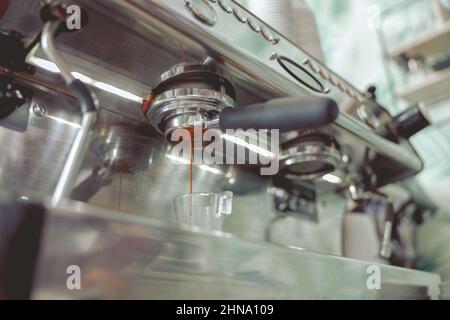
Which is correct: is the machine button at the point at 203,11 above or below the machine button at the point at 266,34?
below

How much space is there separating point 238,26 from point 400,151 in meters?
0.46

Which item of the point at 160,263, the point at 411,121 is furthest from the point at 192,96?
the point at 411,121

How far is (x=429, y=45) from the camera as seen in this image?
1380 mm

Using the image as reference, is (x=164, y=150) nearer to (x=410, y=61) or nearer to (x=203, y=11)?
(x=203, y=11)

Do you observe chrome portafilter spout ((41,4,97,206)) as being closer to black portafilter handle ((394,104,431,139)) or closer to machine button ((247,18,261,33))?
machine button ((247,18,261,33))

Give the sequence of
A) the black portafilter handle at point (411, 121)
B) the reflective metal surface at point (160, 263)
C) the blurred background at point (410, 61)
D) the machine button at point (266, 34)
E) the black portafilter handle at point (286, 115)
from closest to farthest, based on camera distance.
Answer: the reflective metal surface at point (160, 263) → the black portafilter handle at point (286, 115) → the machine button at point (266, 34) → the black portafilter handle at point (411, 121) → the blurred background at point (410, 61)

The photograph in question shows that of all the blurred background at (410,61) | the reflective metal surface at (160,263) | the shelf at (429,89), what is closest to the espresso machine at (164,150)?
the reflective metal surface at (160,263)

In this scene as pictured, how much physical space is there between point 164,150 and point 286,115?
0.32 meters

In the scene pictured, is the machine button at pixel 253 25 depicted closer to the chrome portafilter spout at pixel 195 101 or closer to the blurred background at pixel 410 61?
the chrome portafilter spout at pixel 195 101

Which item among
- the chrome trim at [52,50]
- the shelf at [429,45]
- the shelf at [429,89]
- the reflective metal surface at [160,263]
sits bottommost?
the reflective metal surface at [160,263]

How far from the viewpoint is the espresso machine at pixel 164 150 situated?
0.28 metres

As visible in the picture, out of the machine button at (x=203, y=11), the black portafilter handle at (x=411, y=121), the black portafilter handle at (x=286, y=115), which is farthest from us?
the black portafilter handle at (x=411, y=121)

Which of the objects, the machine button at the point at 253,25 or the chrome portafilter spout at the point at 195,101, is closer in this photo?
the chrome portafilter spout at the point at 195,101

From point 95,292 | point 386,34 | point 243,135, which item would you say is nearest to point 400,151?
point 243,135
